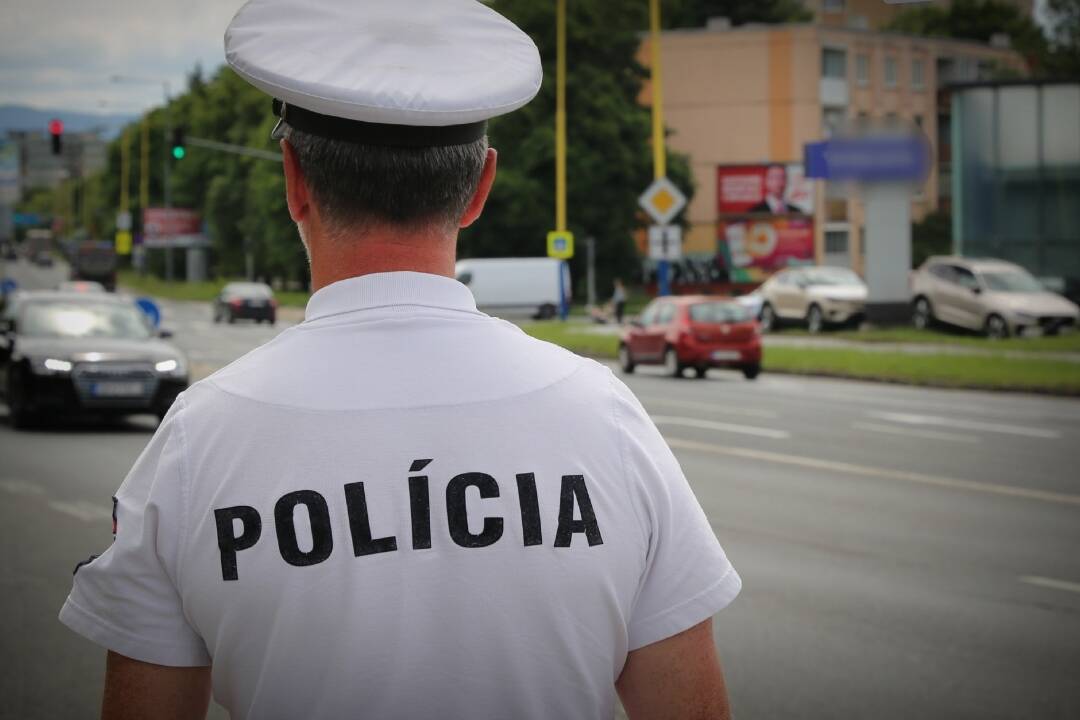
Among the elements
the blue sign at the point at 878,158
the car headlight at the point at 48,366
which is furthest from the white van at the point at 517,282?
the car headlight at the point at 48,366

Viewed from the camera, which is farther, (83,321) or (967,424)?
(83,321)

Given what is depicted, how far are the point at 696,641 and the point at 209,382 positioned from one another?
2.21ft

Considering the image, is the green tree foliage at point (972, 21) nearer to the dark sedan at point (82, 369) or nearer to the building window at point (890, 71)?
the building window at point (890, 71)

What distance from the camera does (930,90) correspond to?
86.1m

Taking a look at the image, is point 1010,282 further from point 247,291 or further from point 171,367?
point 247,291

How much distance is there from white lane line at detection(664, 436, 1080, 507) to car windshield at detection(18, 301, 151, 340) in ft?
23.0

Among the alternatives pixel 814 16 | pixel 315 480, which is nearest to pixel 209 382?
pixel 315 480

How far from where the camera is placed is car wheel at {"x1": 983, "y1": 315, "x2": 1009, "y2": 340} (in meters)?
34.3

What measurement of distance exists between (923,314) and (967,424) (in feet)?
65.2

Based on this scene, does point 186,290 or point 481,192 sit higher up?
point 186,290

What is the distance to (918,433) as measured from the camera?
55.3ft

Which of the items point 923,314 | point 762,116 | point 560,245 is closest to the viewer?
point 923,314

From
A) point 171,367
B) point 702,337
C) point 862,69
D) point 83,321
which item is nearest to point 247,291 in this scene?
point 702,337

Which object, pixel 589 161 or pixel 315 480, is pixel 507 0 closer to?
pixel 589 161
